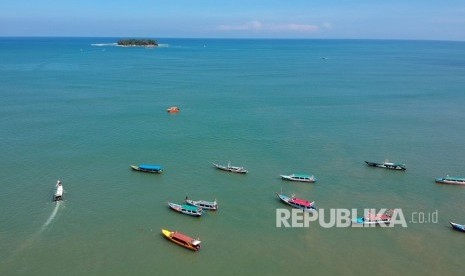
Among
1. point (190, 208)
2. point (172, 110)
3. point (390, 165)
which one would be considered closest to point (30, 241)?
point (190, 208)

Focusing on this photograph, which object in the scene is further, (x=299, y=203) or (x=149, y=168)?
(x=149, y=168)

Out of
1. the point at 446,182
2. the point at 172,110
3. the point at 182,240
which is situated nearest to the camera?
the point at 182,240

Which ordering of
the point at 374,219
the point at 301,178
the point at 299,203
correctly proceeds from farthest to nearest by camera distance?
the point at 301,178, the point at 299,203, the point at 374,219

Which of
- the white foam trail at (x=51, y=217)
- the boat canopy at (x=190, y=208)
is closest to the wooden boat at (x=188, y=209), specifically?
the boat canopy at (x=190, y=208)

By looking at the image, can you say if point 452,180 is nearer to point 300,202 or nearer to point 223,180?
point 300,202

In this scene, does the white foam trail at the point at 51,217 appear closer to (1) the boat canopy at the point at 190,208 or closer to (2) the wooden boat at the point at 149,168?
(2) the wooden boat at the point at 149,168

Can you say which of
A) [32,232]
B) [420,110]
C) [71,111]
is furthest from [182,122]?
[420,110]
